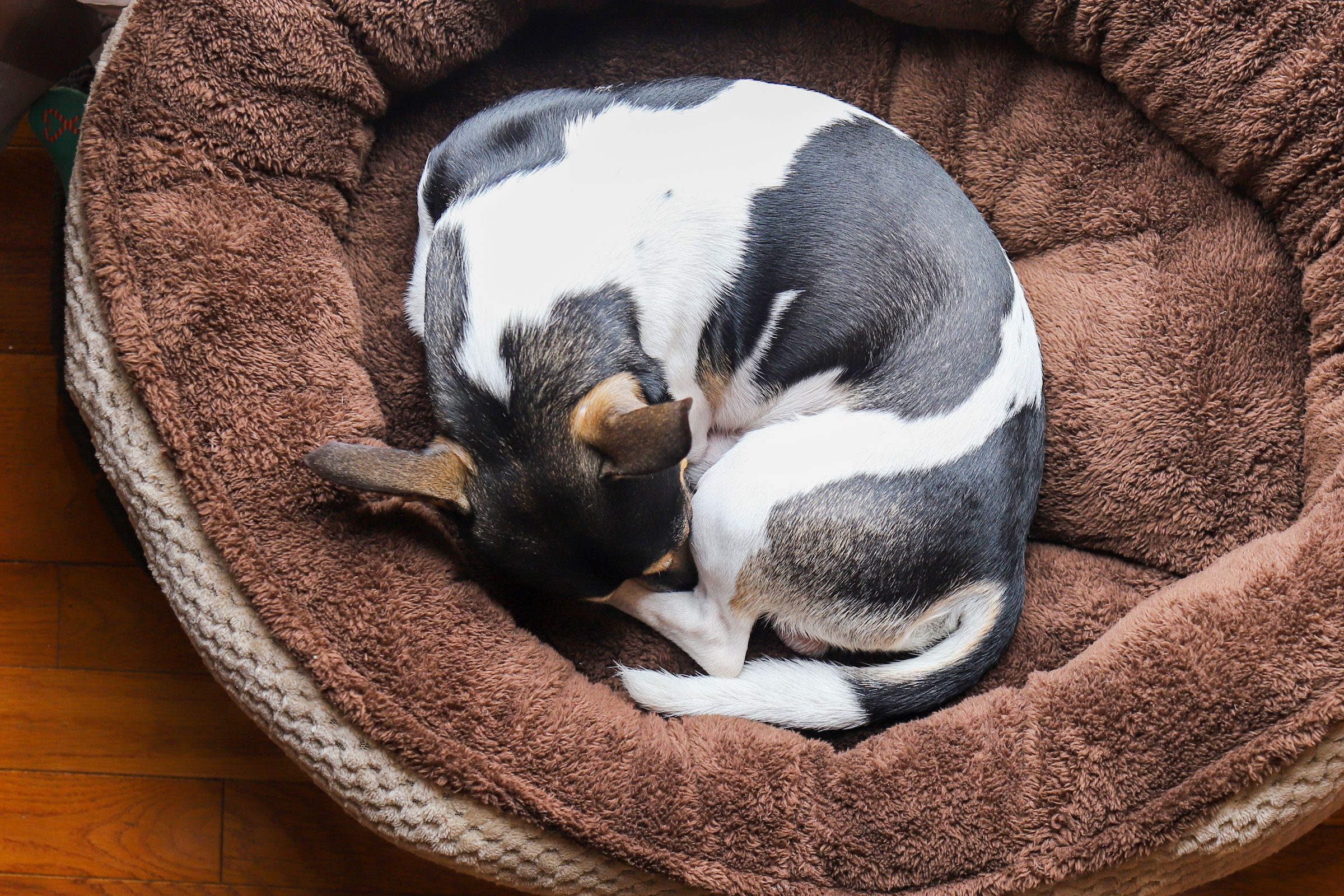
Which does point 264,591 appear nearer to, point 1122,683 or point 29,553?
point 29,553

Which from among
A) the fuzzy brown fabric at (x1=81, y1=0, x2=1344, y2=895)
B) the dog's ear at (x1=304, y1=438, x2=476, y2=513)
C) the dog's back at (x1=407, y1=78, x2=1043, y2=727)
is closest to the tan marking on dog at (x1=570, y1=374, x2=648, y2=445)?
the dog's back at (x1=407, y1=78, x2=1043, y2=727)

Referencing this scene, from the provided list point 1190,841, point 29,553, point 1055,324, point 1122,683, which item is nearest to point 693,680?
point 1122,683

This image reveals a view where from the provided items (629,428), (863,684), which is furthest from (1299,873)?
(629,428)

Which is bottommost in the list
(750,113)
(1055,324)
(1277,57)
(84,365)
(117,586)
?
(117,586)

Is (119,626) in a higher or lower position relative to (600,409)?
lower

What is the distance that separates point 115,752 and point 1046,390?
2.56 metres

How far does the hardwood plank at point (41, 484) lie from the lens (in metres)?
2.59

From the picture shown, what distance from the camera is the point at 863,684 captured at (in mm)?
2109

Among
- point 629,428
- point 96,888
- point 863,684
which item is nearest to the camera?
point 629,428

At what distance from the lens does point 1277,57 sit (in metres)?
2.18

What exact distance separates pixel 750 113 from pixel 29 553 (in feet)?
7.22

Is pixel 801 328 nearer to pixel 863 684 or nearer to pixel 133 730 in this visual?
pixel 863 684

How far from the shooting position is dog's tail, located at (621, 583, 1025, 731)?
6.93 feet

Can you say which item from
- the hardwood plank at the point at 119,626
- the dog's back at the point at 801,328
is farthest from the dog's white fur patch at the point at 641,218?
the hardwood plank at the point at 119,626
